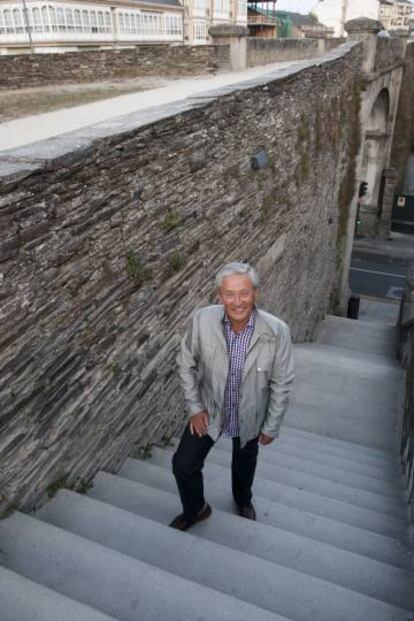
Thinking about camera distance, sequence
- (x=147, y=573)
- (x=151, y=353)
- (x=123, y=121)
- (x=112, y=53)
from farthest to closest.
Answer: (x=112, y=53), (x=151, y=353), (x=123, y=121), (x=147, y=573)

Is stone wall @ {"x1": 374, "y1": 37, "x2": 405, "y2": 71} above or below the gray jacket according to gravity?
above

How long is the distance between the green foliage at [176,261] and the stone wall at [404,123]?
21236 millimetres

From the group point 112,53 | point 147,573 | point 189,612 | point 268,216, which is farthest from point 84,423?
point 112,53

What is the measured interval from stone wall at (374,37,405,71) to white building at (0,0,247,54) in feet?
46.3

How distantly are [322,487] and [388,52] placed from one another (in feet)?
54.8

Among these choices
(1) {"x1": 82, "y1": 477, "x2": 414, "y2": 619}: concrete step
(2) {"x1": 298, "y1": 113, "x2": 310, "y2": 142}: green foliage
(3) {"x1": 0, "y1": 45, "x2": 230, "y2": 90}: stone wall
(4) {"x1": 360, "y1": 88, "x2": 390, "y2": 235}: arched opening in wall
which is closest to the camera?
(1) {"x1": 82, "y1": 477, "x2": 414, "y2": 619}: concrete step

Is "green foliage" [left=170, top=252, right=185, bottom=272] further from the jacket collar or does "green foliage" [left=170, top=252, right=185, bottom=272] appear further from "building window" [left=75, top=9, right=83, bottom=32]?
"building window" [left=75, top=9, right=83, bottom=32]

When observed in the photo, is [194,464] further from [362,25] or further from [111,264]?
[362,25]

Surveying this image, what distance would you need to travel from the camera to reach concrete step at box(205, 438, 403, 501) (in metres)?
3.87

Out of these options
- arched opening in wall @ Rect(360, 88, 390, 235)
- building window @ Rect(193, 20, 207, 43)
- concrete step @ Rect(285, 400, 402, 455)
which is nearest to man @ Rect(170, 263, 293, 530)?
concrete step @ Rect(285, 400, 402, 455)

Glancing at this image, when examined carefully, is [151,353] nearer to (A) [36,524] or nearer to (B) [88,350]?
(B) [88,350]

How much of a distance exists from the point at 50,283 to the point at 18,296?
24cm

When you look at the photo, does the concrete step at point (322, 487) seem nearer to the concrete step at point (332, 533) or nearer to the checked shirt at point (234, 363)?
the concrete step at point (332, 533)

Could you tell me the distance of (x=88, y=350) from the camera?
3.23m
